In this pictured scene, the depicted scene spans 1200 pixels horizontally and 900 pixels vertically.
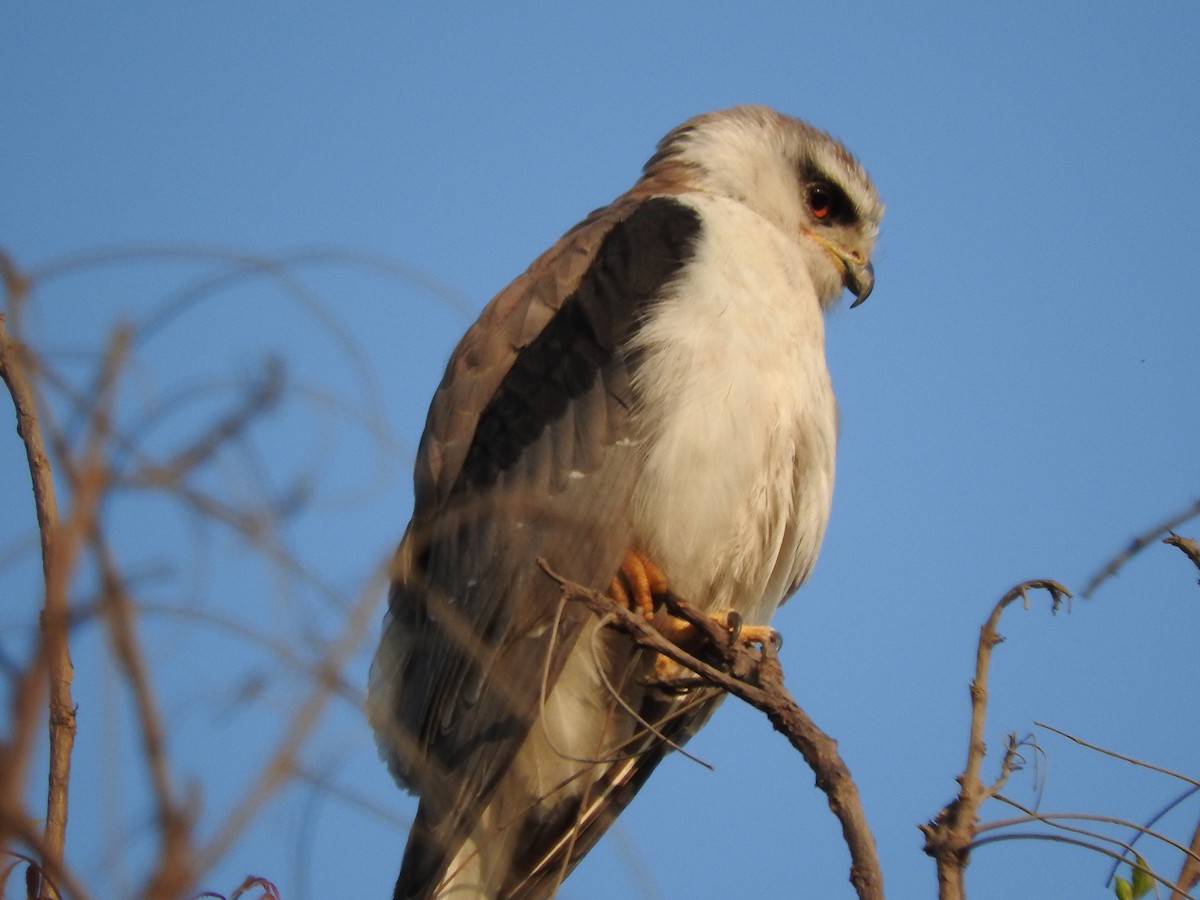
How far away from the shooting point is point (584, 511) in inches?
136

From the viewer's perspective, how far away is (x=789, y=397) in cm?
357

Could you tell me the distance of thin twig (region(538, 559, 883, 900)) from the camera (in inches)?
80.9

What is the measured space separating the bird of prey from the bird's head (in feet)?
1.86

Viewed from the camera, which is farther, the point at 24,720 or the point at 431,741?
the point at 431,741

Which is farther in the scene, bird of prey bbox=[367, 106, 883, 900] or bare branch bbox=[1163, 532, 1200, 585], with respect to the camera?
bird of prey bbox=[367, 106, 883, 900]

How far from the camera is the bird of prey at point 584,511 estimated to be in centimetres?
338

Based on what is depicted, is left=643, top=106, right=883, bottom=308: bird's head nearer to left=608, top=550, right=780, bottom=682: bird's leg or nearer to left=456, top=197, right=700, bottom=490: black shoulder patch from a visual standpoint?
left=456, top=197, right=700, bottom=490: black shoulder patch

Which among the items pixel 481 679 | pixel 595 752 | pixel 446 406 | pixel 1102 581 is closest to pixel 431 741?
pixel 481 679

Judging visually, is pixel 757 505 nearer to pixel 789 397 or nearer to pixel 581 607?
pixel 789 397

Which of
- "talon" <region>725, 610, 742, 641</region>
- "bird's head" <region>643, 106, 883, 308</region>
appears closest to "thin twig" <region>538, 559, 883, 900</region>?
"talon" <region>725, 610, 742, 641</region>

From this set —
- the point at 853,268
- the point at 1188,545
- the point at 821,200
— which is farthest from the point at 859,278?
the point at 1188,545

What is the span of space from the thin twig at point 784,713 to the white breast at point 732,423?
483 mm

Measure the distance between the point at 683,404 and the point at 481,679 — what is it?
0.93 meters

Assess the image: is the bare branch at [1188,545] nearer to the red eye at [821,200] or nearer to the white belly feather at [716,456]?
the white belly feather at [716,456]
